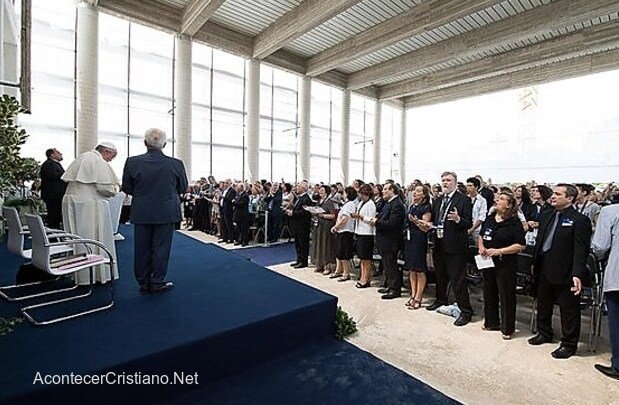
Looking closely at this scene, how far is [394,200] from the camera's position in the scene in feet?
14.7

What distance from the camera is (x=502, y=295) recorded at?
335 centimetres

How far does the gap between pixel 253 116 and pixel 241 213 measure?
628cm

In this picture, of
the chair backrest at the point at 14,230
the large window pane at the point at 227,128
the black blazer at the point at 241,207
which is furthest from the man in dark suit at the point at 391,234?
the large window pane at the point at 227,128

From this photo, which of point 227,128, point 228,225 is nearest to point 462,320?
point 228,225

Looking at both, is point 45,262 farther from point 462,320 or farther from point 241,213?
point 241,213

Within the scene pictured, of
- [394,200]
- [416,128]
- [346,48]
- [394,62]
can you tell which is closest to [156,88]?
[346,48]

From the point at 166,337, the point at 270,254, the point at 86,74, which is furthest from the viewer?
the point at 86,74

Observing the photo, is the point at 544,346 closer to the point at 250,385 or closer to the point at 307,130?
the point at 250,385

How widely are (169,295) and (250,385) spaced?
115cm

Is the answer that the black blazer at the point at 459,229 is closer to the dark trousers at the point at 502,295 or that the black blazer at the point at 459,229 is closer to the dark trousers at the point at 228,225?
the dark trousers at the point at 502,295

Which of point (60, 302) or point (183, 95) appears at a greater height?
point (183, 95)

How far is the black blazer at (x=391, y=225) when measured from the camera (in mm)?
4391

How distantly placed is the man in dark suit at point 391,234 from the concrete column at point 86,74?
840 centimetres

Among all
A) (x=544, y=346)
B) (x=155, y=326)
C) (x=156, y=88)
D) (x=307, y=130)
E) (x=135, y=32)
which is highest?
(x=135, y=32)
